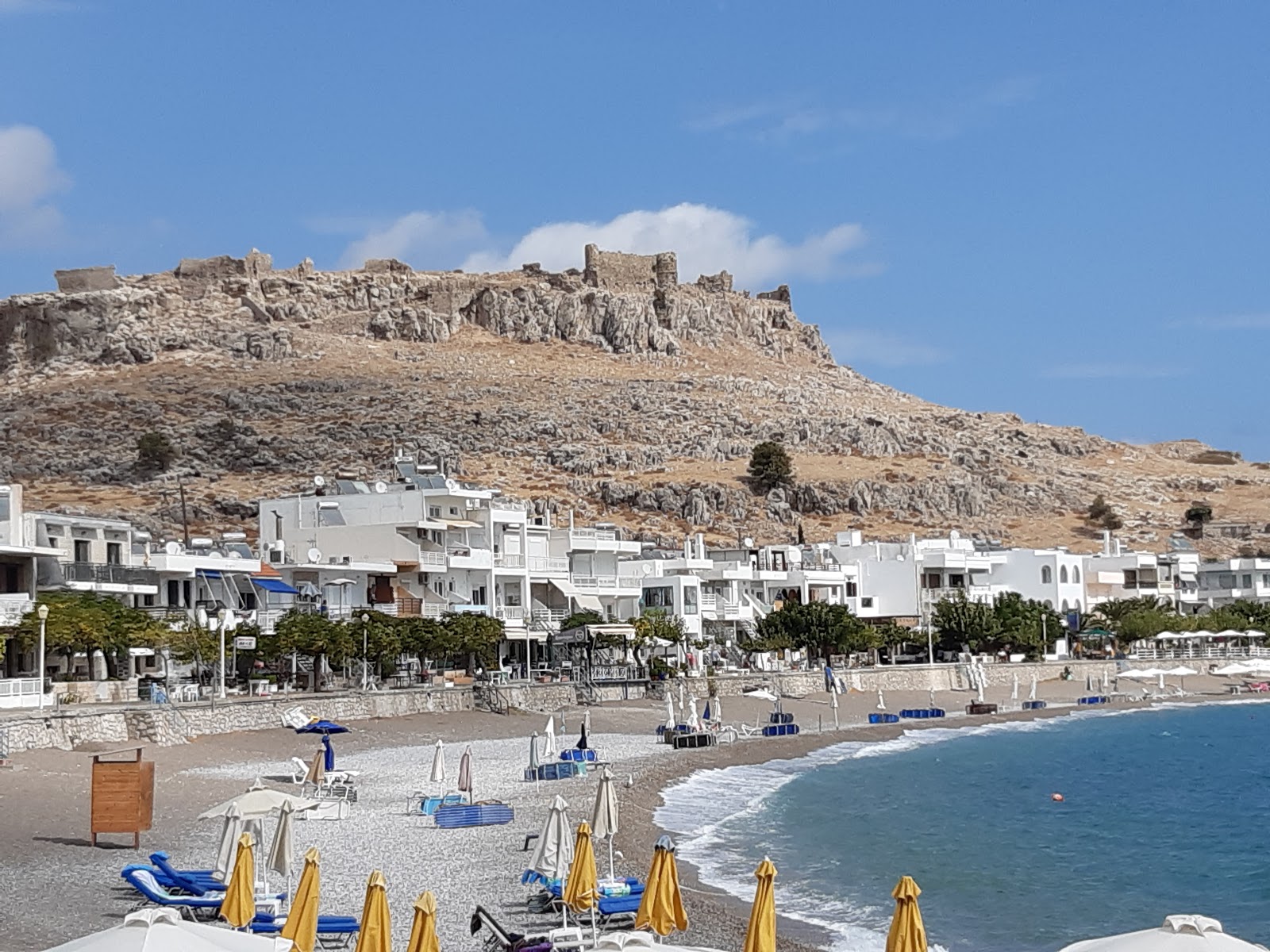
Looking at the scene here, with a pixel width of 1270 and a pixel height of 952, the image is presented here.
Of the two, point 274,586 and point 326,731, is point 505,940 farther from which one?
point 274,586

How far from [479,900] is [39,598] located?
91.0 feet

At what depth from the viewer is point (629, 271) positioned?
18688 cm

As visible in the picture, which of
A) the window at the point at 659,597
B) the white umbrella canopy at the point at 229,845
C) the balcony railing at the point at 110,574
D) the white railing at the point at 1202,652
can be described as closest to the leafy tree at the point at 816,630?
the window at the point at 659,597

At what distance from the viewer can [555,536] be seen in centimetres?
7056

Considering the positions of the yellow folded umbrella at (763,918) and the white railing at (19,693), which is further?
the white railing at (19,693)

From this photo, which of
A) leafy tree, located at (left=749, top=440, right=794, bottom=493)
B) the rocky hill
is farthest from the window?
leafy tree, located at (left=749, top=440, right=794, bottom=493)

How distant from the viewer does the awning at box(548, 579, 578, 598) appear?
223 ft

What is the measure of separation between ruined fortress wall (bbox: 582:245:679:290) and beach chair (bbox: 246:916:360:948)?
6654 inches

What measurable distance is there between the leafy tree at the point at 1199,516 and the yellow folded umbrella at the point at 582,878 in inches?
4790

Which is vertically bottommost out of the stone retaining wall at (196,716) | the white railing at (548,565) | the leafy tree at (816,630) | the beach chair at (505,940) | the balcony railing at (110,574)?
the beach chair at (505,940)

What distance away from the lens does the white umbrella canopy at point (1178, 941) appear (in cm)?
1194

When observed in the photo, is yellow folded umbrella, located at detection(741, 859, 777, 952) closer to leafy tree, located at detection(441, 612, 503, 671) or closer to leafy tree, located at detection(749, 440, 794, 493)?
leafy tree, located at detection(441, 612, 503, 671)

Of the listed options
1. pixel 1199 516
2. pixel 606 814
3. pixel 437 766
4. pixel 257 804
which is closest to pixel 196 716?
pixel 437 766

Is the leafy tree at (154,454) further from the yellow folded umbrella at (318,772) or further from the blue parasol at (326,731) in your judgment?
the yellow folded umbrella at (318,772)
